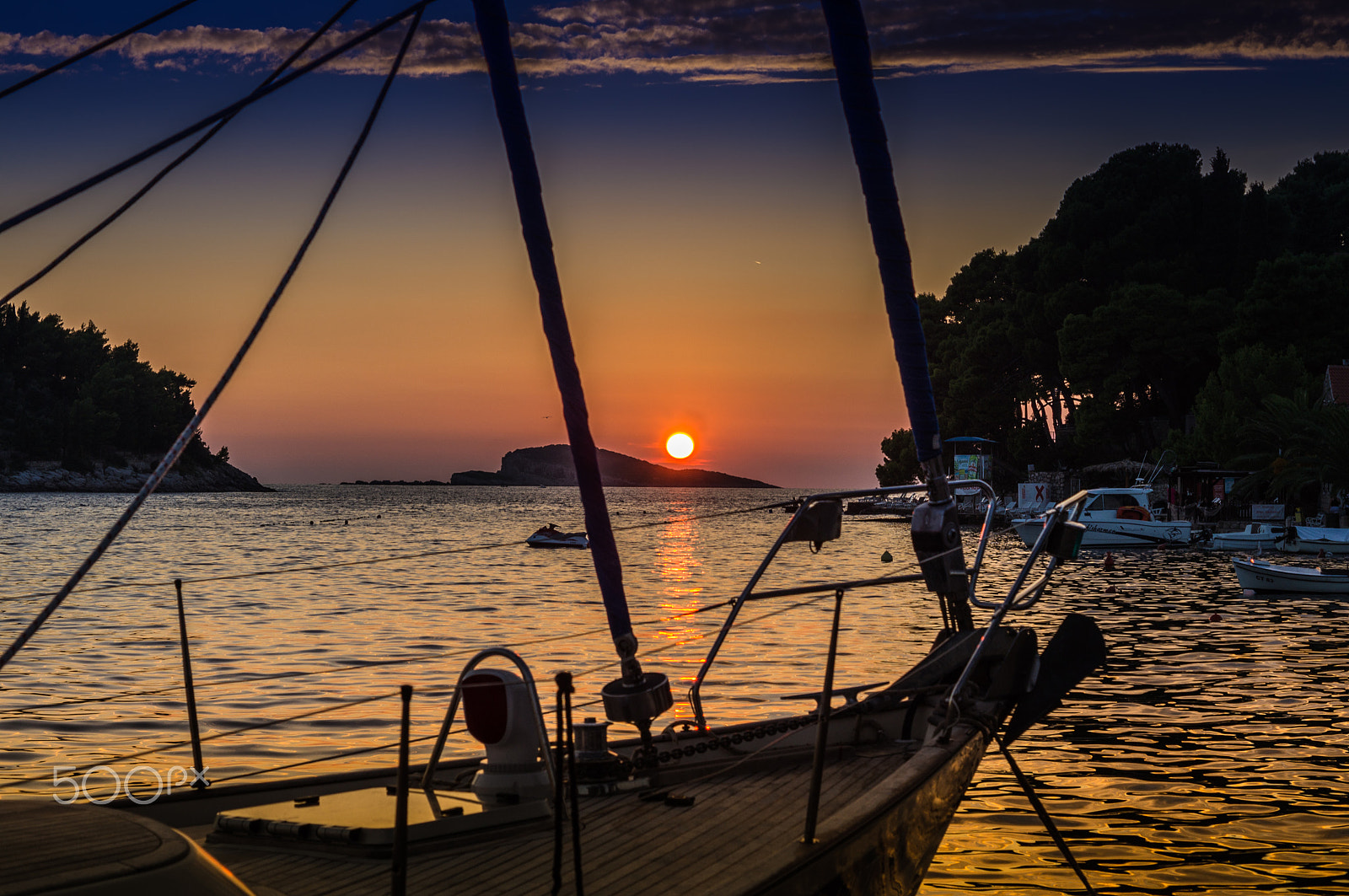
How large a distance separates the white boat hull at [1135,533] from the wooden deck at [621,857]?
168 feet

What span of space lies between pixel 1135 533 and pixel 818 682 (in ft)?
135

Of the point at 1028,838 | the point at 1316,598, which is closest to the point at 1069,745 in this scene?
the point at 1028,838

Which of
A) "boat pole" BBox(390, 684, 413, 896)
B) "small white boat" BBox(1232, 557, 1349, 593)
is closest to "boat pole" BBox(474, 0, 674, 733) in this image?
"boat pole" BBox(390, 684, 413, 896)

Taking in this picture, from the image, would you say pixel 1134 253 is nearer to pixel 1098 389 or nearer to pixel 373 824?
pixel 1098 389

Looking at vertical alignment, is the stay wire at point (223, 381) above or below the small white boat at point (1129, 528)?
above

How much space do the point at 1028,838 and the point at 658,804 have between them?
5573 mm

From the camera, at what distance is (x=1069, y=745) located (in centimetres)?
1569

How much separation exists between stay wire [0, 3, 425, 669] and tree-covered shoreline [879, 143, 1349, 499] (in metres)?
61.9

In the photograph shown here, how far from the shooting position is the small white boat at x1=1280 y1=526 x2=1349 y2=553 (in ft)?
151

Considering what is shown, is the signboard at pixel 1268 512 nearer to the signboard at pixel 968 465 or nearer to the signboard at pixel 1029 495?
the signboard at pixel 1029 495

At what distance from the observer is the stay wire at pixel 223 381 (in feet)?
21.8

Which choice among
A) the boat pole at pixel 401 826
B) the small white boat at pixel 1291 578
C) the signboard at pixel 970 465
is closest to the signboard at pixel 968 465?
the signboard at pixel 970 465

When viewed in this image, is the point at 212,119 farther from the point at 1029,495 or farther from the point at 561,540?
the point at 1029,495

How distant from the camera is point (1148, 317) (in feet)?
263
